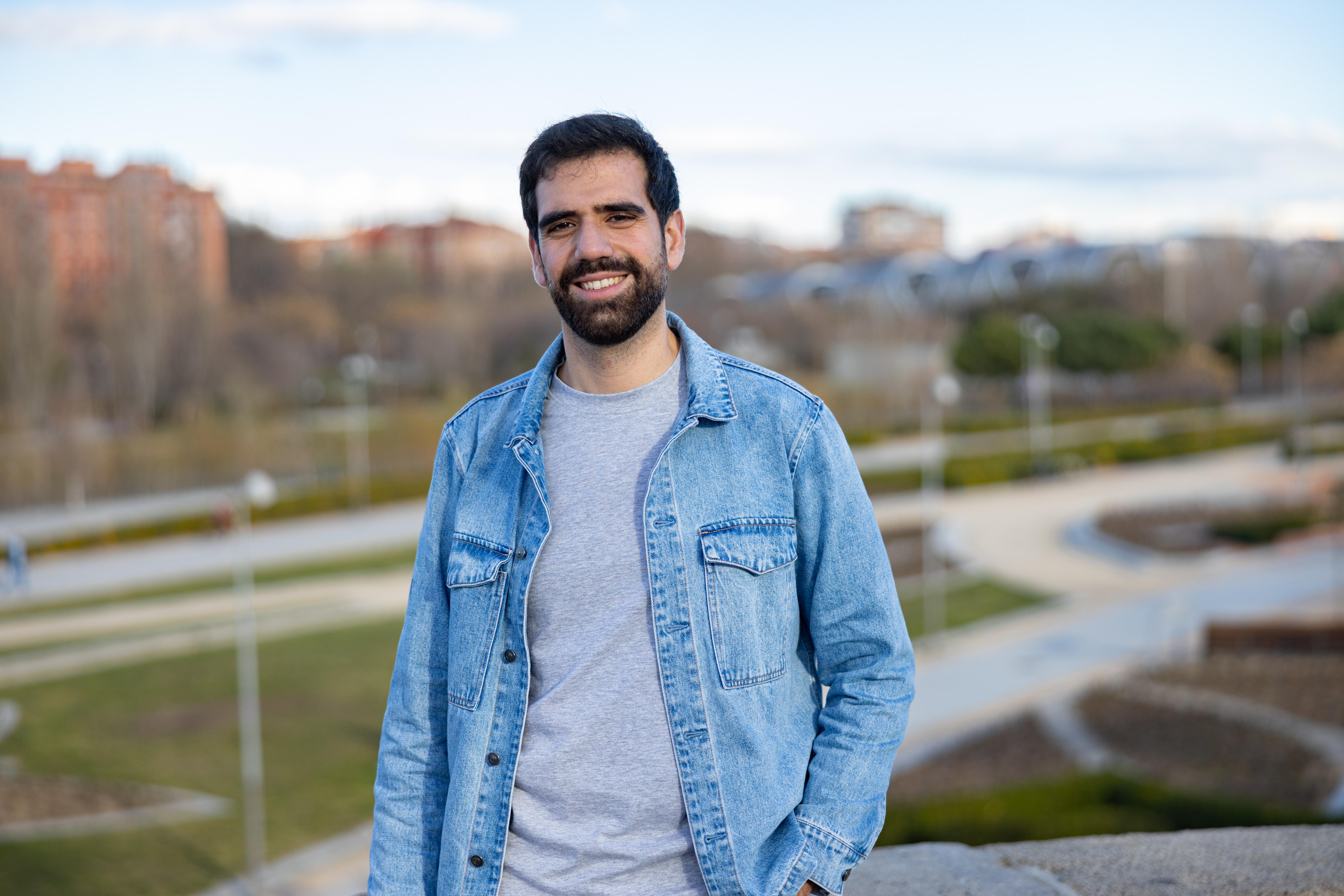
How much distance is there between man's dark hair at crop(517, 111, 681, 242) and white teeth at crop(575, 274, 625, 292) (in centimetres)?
12

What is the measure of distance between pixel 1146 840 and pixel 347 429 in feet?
116

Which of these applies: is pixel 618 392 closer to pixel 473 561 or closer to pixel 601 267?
pixel 601 267

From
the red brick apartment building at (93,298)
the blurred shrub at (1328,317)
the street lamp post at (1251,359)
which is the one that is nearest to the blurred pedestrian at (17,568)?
the red brick apartment building at (93,298)

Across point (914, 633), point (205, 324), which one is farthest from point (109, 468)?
point (914, 633)

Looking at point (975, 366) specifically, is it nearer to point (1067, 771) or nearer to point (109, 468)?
point (109, 468)

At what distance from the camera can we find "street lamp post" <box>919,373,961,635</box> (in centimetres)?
1805

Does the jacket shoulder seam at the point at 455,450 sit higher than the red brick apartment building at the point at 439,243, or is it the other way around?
the red brick apartment building at the point at 439,243

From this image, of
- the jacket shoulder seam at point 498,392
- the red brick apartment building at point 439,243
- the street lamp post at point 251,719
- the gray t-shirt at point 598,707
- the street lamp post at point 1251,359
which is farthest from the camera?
the red brick apartment building at point 439,243

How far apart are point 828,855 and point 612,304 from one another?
0.84 m

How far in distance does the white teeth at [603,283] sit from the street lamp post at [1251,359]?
4528cm

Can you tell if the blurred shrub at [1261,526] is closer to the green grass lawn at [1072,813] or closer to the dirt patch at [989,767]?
the dirt patch at [989,767]

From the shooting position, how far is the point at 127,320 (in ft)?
122

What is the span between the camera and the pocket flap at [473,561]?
1698mm

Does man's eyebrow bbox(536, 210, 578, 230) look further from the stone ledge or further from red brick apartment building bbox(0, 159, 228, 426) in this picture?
red brick apartment building bbox(0, 159, 228, 426)
